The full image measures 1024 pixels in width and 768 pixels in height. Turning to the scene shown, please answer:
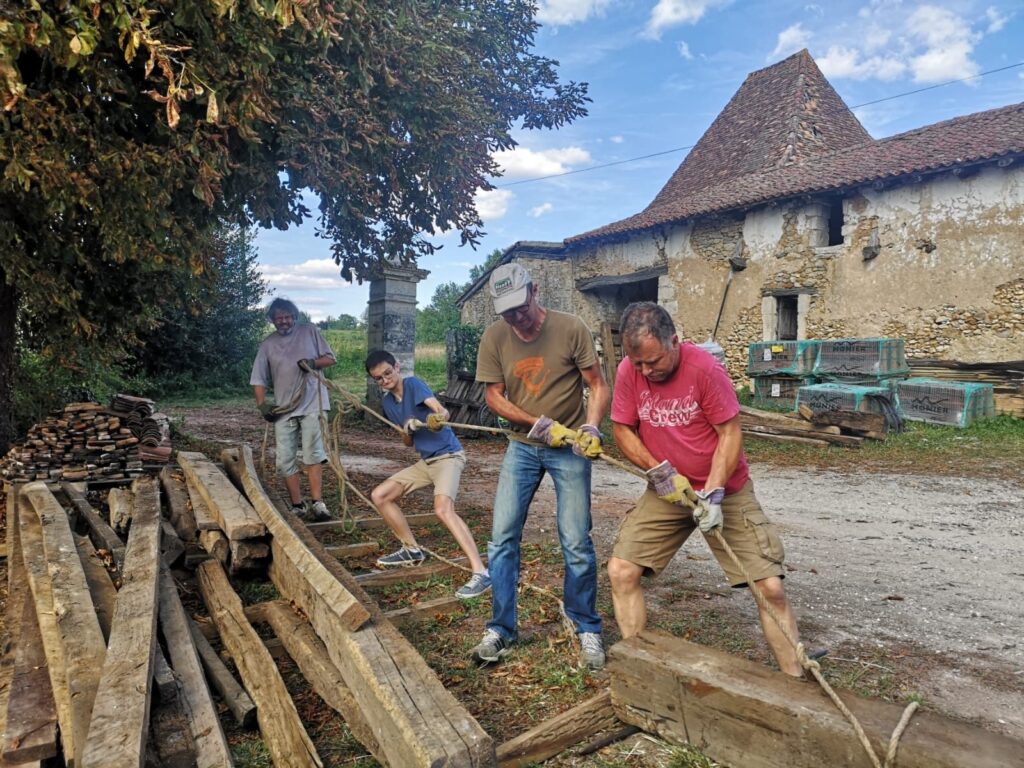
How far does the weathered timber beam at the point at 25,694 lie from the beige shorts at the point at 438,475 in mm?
2110

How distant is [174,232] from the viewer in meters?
5.54

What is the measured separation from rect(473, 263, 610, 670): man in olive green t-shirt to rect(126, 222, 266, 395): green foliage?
1637cm

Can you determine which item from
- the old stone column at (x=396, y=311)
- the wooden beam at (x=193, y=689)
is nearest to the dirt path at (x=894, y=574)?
the wooden beam at (x=193, y=689)

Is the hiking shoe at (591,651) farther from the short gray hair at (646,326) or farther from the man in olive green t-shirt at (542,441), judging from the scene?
the short gray hair at (646,326)

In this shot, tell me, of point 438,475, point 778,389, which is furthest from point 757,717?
point 778,389

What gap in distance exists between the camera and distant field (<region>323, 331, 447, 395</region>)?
21931 millimetres

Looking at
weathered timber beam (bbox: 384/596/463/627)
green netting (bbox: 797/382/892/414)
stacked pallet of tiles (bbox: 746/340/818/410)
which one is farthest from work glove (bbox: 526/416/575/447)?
stacked pallet of tiles (bbox: 746/340/818/410)

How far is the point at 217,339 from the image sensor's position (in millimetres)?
20594

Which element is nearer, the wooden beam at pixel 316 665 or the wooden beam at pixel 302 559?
the wooden beam at pixel 316 665

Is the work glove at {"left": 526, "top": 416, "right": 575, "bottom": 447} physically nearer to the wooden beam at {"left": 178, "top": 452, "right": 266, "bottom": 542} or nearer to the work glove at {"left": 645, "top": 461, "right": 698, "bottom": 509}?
the work glove at {"left": 645, "top": 461, "right": 698, "bottom": 509}

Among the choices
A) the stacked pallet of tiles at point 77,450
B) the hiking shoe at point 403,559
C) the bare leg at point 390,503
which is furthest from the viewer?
the stacked pallet of tiles at point 77,450

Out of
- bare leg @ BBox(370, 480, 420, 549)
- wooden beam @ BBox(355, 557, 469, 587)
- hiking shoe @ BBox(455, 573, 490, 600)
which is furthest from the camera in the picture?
bare leg @ BBox(370, 480, 420, 549)

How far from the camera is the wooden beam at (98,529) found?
4.62 metres

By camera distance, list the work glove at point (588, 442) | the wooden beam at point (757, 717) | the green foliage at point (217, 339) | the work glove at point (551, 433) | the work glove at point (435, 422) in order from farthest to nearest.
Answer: the green foliage at point (217, 339) < the work glove at point (435, 422) < the work glove at point (551, 433) < the work glove at point (588, 442) < the wooden beam at point (757, 717)
